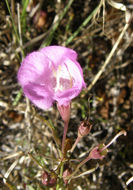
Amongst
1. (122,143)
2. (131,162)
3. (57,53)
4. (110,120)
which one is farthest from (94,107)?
(57,53)

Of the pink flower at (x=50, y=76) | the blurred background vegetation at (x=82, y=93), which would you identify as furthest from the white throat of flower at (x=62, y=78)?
the blurred background vegetation at (x=82, y=93)

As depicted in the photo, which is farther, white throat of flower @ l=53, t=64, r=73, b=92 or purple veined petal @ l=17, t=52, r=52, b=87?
white throat of flower @ l=53, t=64, r=73, b=92

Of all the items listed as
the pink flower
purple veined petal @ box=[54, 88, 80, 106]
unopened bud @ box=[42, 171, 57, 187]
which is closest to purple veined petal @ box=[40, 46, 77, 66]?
the pink flower

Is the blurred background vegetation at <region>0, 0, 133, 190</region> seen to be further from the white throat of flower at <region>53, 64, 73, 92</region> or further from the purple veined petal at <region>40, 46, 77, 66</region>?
the purple veined petal at <region>40, 46, 77, 66</region>

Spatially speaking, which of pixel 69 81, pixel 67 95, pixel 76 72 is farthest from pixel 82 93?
pixel 67 95

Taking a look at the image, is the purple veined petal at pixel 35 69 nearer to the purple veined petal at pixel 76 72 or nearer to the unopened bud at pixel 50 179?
the purple veined petal at pixel 76 72

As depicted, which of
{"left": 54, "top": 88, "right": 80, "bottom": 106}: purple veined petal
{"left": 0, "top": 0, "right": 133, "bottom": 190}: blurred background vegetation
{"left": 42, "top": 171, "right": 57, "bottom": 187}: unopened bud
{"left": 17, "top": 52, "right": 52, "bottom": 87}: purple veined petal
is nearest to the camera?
{"left": 54, "top": 88, "right": 80, "bottom": 106}: purple veined petal

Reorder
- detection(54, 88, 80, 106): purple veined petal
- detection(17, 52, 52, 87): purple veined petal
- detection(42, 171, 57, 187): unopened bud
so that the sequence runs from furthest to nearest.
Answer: detection(42, 171, 57, 187): unopened bud → detection(17, 52, 52, 87): purple veined petal → detection(54, 88, 80, 106): purple veined petal
